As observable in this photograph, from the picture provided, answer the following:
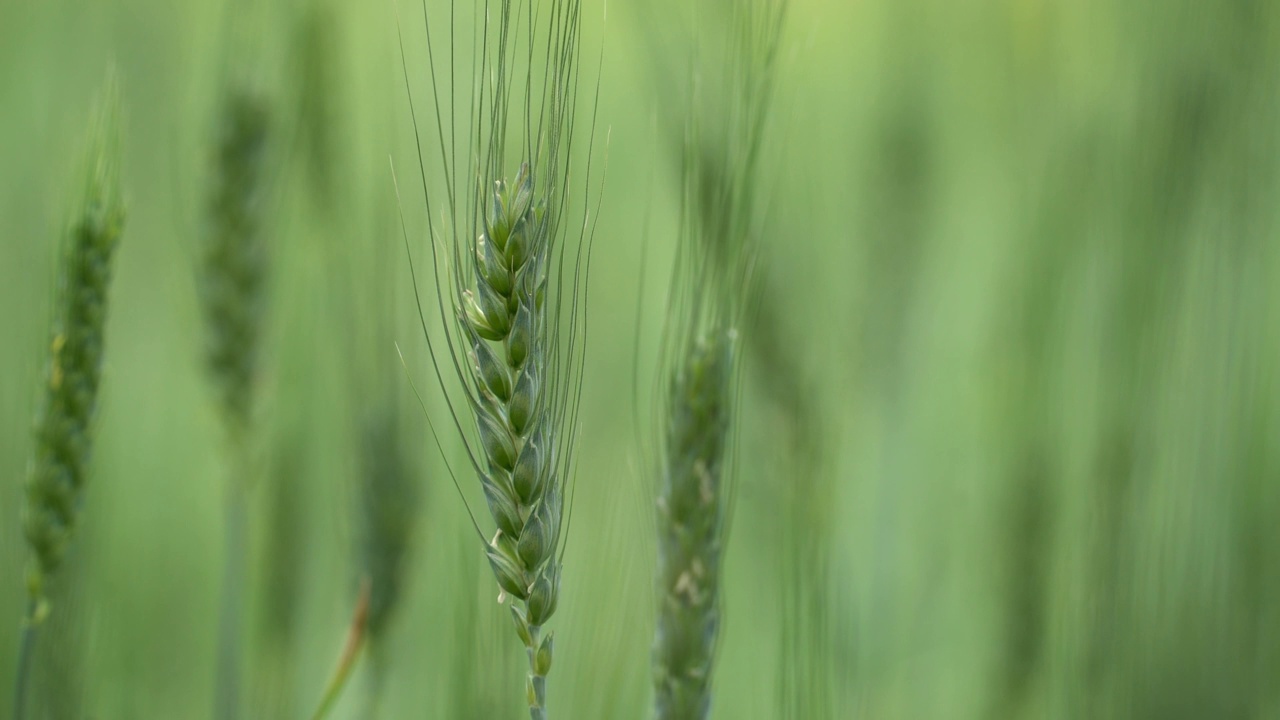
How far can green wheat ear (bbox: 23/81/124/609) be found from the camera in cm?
61

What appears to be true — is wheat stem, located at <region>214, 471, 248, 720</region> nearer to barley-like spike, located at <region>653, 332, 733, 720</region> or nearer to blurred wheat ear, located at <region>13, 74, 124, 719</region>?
blurred wheat ear, located at <region>13, 74, 124, 719</region>

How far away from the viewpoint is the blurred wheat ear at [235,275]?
3.14ft

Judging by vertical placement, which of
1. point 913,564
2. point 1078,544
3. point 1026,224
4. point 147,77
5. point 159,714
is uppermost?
point 147,77

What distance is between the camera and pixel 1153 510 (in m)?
1.14

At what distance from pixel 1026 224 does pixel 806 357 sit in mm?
496

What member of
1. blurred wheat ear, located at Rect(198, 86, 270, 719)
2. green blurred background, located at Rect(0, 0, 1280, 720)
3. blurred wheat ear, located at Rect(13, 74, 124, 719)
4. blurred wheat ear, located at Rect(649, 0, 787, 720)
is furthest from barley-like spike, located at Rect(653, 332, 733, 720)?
blurred wheat ear, located at Rect(198, 86, 270, 719)

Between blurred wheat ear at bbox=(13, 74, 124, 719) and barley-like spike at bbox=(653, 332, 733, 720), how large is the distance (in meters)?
0.37

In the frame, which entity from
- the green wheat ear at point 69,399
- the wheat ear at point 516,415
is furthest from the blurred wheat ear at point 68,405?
the wheat ear at point 516,415

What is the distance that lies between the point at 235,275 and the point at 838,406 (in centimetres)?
69

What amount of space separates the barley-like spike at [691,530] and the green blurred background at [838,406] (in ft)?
0.36

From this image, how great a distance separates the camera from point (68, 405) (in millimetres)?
618

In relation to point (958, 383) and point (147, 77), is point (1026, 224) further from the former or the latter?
point (147, 77)

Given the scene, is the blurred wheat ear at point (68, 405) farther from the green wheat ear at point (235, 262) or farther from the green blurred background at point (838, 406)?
the green wheat ear at point (235, 262)

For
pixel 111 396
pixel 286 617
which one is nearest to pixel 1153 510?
pixel 286 617
